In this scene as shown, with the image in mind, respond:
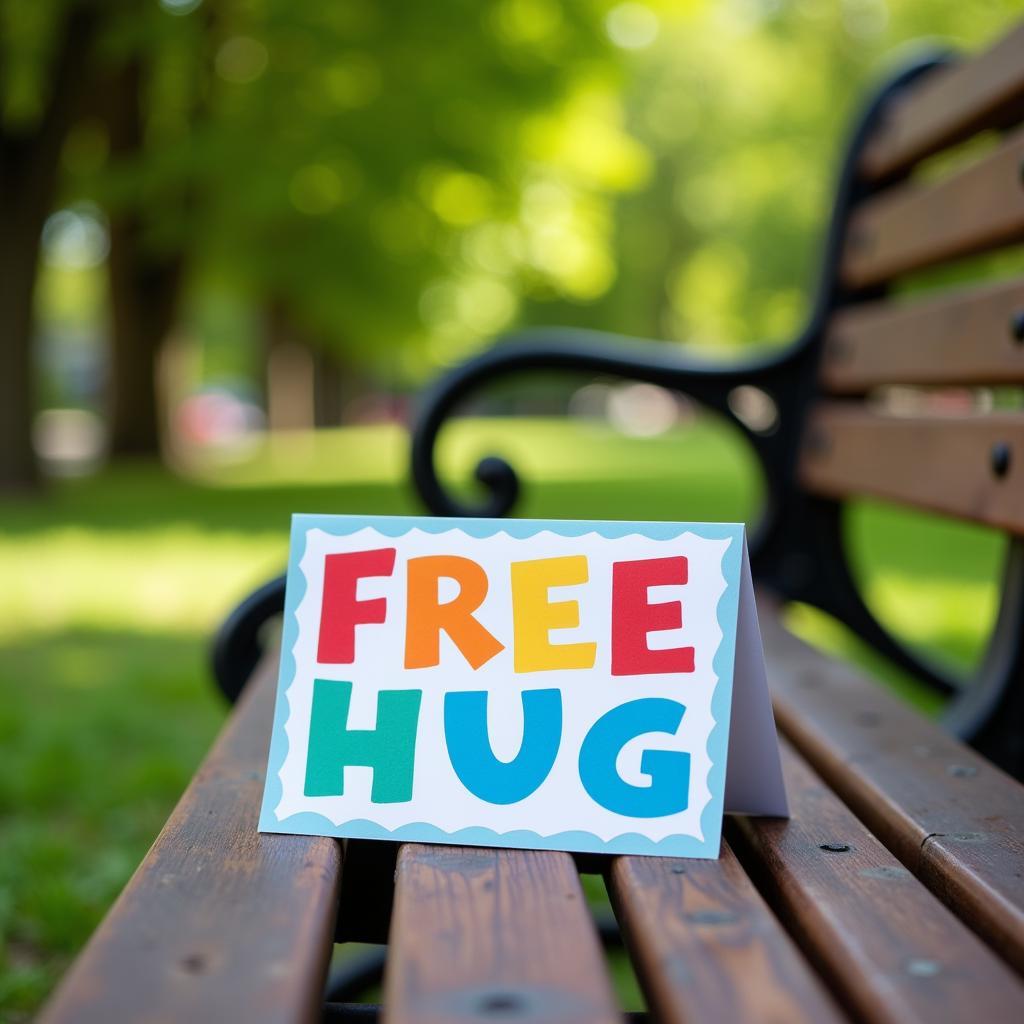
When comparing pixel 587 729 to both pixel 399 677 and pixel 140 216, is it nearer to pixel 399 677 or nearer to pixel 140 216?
pixel 399 677

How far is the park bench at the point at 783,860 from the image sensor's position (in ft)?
2.68

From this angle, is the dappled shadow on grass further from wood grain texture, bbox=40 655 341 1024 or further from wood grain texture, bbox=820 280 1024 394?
wood grain texture, bbox=820 280 1024 394

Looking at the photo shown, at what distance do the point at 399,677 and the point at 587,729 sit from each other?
0.54 ft

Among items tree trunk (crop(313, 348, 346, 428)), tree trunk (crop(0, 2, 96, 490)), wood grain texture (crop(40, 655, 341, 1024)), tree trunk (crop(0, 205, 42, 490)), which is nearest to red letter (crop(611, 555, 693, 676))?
wood grain texture (crop(40, 655, 341, 1024))

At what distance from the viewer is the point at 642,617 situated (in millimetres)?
1166

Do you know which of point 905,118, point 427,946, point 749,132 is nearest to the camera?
point 427,946

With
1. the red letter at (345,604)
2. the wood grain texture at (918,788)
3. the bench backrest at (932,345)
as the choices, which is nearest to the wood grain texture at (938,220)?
the bench backrest at (932,345)

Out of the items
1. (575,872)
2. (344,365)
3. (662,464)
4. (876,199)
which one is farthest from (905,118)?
(344,365)

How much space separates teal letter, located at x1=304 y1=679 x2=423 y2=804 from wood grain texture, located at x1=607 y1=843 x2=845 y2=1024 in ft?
0.64

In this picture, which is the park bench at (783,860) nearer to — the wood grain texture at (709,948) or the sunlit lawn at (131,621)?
the wood grain texture at (709,948)

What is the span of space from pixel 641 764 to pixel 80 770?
2.21 m

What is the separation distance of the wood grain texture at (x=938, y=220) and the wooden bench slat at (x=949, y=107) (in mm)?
50

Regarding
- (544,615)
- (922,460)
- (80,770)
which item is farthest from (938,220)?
(80,770)

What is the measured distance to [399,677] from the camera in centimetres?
118
